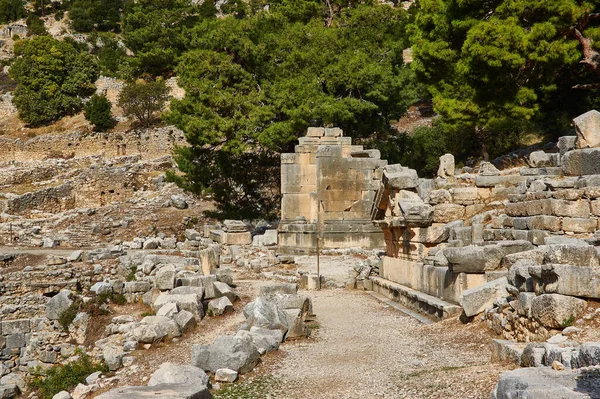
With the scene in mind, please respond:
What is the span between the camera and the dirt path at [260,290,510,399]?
5242 mm

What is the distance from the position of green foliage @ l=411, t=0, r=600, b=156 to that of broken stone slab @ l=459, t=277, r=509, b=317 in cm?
1390

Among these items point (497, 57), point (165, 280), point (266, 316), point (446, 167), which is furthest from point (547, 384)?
point (497, 57)

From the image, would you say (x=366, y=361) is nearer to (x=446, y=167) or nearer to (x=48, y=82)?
(x=446, y=167)

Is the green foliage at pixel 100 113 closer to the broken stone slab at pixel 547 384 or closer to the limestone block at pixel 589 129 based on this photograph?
the limestone block at pixel 589 129

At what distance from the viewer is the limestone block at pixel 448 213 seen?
12641 millimetres

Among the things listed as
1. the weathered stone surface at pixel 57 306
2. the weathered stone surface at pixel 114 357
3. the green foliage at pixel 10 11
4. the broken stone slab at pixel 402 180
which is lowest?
the weathered stone surface at pixel 114 357

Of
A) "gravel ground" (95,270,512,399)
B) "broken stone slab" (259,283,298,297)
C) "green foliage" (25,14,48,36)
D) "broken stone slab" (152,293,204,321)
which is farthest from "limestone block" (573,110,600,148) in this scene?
"green foliage" (25,14,48,36)

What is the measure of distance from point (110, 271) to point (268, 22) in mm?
17462

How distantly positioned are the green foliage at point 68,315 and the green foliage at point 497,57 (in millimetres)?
14041

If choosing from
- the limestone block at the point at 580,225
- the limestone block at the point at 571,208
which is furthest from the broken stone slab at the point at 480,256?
the limestone block at the point at 571,208

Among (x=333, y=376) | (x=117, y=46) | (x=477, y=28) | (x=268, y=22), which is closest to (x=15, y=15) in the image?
(x=117, y=46)

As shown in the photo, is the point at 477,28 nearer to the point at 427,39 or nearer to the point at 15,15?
the point at 427,39

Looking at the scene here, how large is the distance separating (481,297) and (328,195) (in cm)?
1145

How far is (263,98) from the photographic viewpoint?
22453 mm
